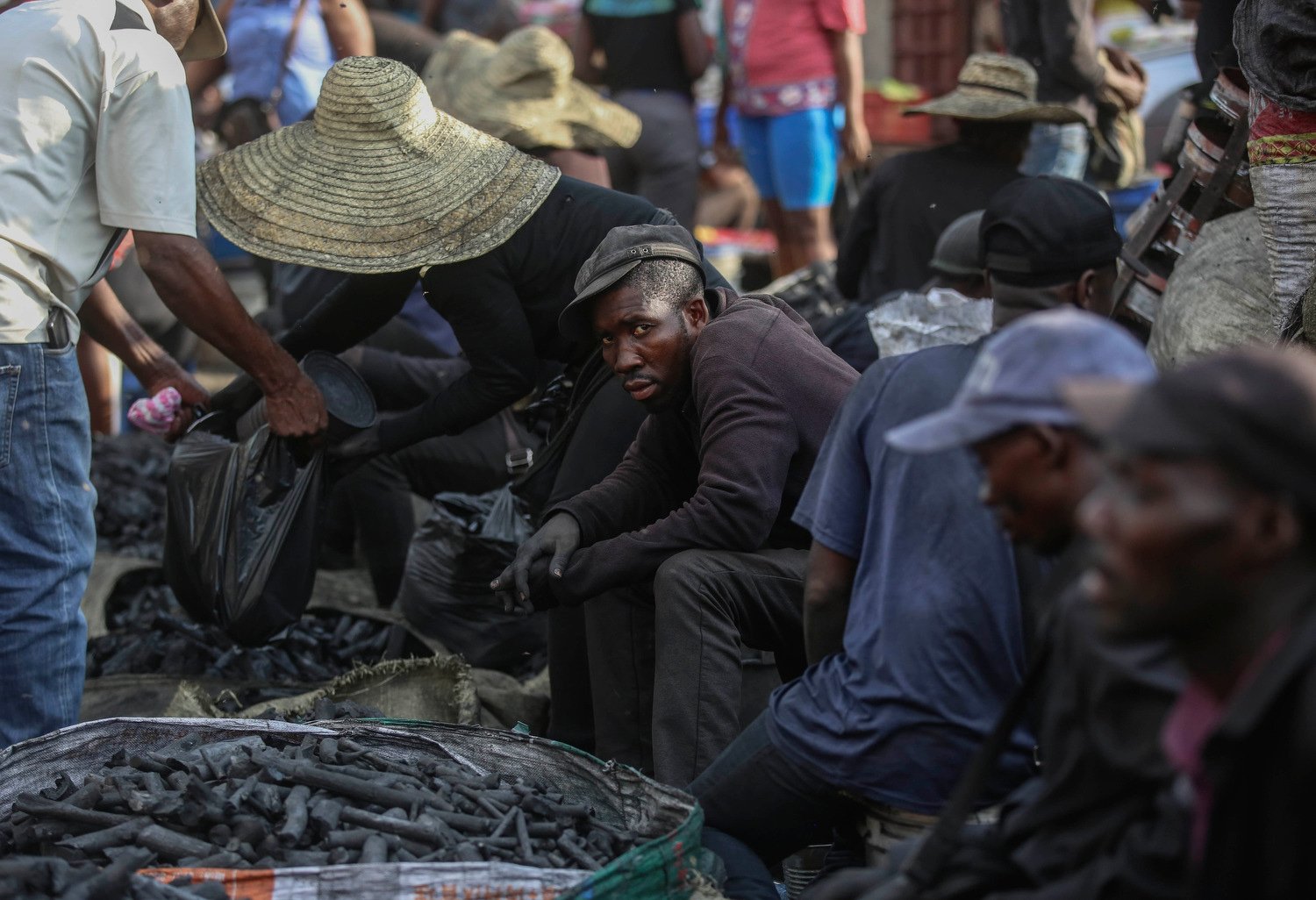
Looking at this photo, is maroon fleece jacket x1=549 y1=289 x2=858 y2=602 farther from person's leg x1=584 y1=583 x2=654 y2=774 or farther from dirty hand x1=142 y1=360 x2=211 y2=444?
dirty hand x1=142 y1=360 x2=211 y2=444

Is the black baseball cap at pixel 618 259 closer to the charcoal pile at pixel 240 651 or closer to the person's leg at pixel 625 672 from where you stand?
the person's leg at pixel 625 672

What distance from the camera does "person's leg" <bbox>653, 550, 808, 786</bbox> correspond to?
11.4 feet

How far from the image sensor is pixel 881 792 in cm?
279

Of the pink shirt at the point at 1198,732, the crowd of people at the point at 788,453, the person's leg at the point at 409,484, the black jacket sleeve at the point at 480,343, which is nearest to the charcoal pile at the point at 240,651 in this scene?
the person's leg at the point at 409,484

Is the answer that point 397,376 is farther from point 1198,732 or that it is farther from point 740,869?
point 1198,732

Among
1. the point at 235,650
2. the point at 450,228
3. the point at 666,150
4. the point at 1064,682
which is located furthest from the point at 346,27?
the point at 1064,682

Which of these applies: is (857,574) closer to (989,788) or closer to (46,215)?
(989,788)

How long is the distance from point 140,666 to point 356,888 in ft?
7.93

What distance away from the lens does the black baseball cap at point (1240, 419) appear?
1.69 m

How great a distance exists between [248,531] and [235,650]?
27.2 inches

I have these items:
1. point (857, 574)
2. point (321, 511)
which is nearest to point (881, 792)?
point (857, 574)

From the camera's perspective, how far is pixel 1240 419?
5.59 feet

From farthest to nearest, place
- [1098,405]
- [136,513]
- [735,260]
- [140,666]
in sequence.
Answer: [735,260]
[136,513]
[140,666]
[1098,405]

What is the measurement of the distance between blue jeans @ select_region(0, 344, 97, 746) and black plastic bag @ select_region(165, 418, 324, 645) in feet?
1.72
